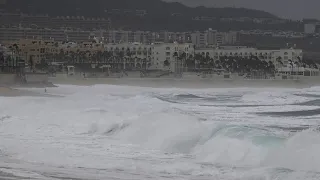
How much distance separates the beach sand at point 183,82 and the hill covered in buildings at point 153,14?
254 feet

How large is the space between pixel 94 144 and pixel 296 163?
605 centimetres

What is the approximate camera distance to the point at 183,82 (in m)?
63.7

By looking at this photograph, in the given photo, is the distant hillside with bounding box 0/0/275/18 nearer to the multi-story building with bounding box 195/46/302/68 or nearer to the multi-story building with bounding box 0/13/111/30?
the multi-story building with bounding box 0/13/111/30

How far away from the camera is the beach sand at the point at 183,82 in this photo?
6218 cm

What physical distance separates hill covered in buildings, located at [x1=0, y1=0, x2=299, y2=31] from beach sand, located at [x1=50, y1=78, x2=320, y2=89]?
77.6 m

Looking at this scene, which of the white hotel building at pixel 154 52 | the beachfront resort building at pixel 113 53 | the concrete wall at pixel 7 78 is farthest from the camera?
the white hotel building at pixel 154 52

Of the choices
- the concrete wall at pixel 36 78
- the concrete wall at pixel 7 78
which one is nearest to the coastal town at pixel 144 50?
the concrete wall at pixel 36 78

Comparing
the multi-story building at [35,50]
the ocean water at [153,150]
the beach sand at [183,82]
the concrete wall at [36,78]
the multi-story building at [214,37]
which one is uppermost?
the multi-story building at [214,37]

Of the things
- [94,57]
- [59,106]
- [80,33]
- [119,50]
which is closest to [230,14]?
[80,33]

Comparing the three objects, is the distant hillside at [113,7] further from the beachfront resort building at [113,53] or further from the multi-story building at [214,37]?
the beachfront resort building at [113,53]

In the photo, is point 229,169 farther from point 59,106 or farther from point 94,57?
point 94,57

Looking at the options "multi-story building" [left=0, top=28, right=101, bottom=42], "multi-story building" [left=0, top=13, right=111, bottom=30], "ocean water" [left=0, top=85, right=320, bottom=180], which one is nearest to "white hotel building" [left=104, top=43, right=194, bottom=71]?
"multi-story building" [left=0, top=28, right=101, bottom=42]

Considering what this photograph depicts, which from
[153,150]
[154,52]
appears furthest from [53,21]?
[153,150]

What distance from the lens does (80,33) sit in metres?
138
